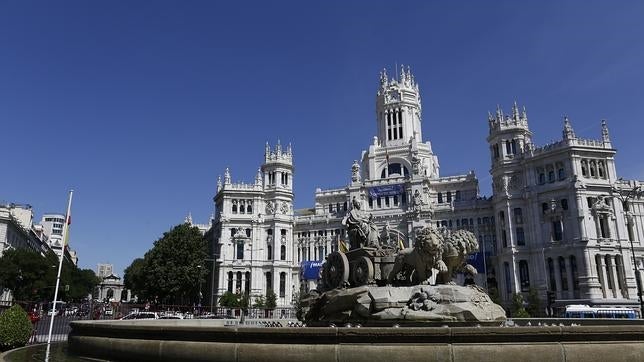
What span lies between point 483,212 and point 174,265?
52046 mm

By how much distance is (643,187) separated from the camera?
3083 inches

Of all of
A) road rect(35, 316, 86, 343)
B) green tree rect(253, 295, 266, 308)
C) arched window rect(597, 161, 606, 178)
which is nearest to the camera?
road rect(35, 316, 86, 343)

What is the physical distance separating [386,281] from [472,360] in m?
9.75

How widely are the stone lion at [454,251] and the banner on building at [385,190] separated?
232 ft

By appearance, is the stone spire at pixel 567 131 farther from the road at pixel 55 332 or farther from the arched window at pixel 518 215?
the road at pixel 55 332

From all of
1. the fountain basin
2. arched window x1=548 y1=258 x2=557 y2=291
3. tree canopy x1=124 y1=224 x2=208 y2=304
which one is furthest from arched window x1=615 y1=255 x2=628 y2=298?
the fountain basin

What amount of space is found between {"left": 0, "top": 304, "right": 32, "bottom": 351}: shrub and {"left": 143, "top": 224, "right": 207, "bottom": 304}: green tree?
5999 cm

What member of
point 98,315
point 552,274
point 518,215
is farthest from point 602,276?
point 98,315

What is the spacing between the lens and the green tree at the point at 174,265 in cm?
7575

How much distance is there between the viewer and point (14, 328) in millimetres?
16938

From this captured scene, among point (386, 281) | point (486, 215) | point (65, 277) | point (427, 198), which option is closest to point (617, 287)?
point (486, 215)

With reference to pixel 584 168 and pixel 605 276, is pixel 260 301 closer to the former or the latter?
pixel 605 276

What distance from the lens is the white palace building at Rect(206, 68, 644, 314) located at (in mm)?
66938

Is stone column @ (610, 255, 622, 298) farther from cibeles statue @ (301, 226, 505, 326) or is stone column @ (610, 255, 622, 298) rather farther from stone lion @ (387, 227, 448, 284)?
stone lion @ (387, 227, 448, 284)
